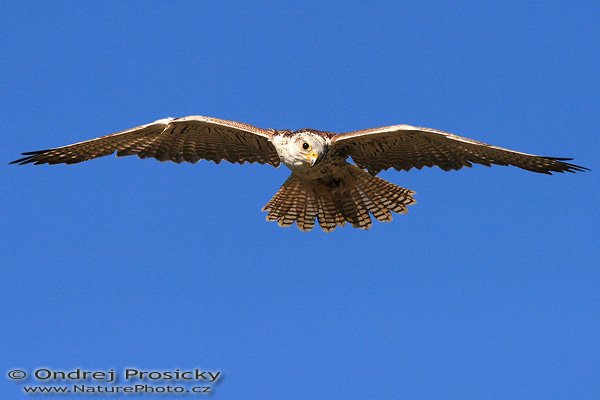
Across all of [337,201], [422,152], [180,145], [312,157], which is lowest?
[312,157]

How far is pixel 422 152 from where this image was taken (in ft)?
45.2

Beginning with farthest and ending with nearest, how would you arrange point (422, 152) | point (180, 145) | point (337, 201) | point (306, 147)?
point (337, 201) < point (180, 145) < point (422, 152) < point (306, 147)

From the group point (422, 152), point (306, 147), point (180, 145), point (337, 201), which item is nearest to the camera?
point (306, 147)

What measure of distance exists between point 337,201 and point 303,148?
5.88ft

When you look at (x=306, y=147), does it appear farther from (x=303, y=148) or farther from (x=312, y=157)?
(x=312, y=157)

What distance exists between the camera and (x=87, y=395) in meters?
12.8

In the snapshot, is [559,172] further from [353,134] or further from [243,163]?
[243,163]

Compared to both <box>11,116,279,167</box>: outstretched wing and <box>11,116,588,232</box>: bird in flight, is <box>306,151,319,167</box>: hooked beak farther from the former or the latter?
<box>11,116,279,167</box>: outstretched wing

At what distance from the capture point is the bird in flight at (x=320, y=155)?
43.3 feet

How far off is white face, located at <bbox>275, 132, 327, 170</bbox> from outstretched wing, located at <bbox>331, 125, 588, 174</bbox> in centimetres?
35

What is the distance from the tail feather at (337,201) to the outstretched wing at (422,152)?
17.0 inches

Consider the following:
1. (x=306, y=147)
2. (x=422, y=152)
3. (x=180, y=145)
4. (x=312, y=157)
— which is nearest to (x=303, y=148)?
(x=306, y=147)

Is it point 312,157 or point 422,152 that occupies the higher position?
point 422,152

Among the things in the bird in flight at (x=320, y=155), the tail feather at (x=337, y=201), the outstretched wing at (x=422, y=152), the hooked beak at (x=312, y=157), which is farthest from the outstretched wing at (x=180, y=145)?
the outstretched wing at (x=422, y=152)
